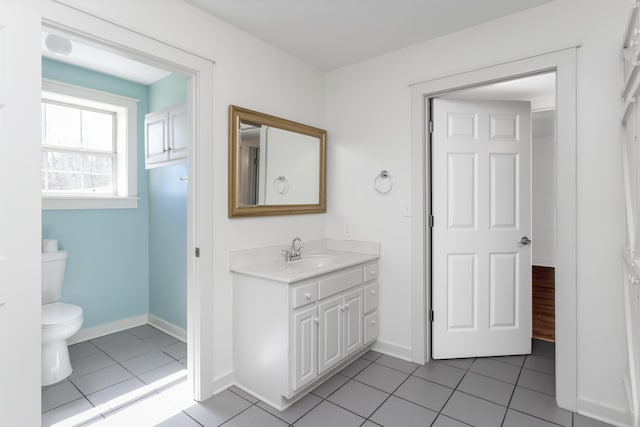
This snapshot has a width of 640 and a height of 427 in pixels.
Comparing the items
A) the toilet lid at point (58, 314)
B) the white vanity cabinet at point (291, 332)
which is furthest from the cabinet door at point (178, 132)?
the toilet lid at point (58, 314)

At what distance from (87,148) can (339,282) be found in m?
2.68

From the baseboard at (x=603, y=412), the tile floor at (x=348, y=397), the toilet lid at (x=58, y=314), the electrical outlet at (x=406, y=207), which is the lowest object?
the tile floor at (x=348, y=397)

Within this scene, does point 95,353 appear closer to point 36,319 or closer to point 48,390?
point 48,390

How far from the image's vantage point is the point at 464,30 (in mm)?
2396

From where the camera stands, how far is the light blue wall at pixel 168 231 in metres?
3.07

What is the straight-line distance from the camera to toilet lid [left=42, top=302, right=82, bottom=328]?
7.66ft

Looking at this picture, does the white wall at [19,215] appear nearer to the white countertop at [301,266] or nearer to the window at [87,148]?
the white countertop at [301,266]

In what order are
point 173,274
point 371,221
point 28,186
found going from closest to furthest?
point 28,186 → point 371,221 → point 173,274

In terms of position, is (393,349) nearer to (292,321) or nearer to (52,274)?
(292,321)

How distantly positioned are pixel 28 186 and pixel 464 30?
272 cm

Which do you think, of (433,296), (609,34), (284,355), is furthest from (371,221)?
(609,34)

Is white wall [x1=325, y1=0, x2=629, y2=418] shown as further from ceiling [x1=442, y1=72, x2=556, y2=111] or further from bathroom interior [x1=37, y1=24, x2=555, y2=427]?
ceiling [x1=442, y1=72, x2=556, y2=111]

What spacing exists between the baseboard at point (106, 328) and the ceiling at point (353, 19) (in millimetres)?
2838

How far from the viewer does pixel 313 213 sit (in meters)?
3.03
